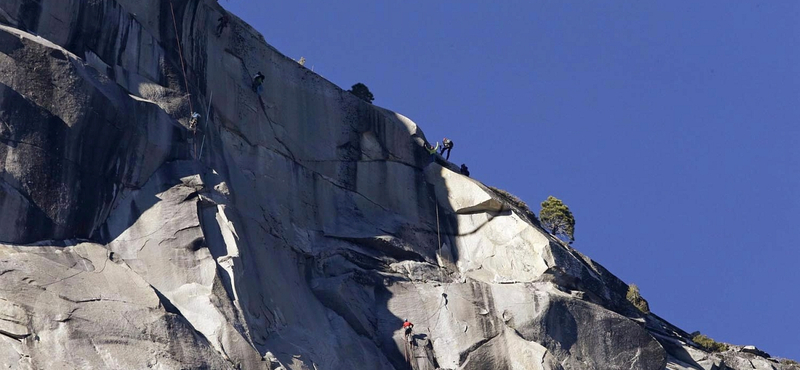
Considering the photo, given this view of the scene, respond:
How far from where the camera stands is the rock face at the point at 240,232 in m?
34.8

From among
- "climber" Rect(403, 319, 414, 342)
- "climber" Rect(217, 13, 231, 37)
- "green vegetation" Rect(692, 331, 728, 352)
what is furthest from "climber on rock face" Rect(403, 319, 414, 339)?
"green vegetation" Rect(692, 331, 728, 352)

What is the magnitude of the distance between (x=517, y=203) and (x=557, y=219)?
5.68 m

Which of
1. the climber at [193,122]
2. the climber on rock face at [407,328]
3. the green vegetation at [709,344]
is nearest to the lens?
the climber at [193,122]

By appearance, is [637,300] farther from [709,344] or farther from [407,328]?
[407,328]

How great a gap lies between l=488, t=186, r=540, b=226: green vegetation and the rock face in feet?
4.37

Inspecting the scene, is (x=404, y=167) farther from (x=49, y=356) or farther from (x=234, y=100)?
(x=49, y=356)

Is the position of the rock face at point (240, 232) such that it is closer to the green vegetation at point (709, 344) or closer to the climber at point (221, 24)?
the climber at point (221, 24)

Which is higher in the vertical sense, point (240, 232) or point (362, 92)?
point (362, 92)

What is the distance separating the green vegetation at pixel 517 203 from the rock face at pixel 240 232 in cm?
133

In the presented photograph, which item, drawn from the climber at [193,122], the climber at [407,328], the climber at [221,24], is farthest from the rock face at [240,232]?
the climber at [407,328]

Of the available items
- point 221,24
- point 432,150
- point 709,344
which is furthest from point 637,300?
point 221,24

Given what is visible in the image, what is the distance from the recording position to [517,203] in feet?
173

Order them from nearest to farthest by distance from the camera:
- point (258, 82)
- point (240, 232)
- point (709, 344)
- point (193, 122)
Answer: point (240, 232)
point (193, 122)
point (258, 82)
point (709, 344)

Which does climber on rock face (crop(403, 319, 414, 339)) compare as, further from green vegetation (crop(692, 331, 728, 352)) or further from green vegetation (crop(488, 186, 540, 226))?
green vegetation (crop(692, 331, 728, 352))
